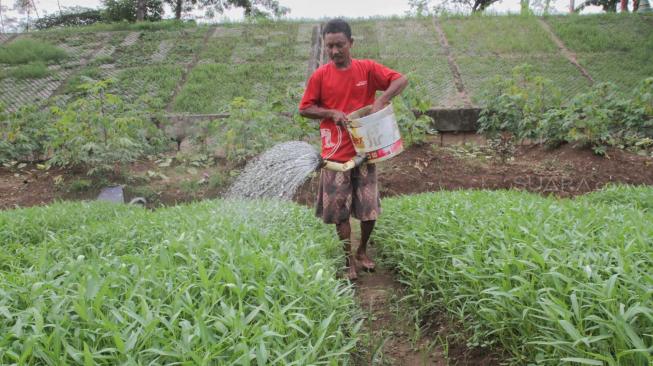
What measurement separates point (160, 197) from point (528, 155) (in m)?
5.33

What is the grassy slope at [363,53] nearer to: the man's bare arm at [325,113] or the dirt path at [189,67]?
the dirt path at [189,67]

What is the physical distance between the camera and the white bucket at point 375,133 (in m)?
3.31

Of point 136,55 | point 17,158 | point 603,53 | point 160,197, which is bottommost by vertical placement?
point 160,197

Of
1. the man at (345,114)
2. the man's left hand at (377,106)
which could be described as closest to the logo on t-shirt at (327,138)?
the man at (345,114)

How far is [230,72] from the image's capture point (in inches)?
409

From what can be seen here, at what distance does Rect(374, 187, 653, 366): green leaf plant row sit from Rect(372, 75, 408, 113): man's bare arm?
2.93 ft

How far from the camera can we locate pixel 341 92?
11.8ft

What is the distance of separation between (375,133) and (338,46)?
661 millimetres

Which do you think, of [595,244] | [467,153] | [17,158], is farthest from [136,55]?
[595,244]

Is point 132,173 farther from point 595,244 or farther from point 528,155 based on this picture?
point 595,244

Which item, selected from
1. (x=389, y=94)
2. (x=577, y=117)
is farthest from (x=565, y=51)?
(x=389, y=94)

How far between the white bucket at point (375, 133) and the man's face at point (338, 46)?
0.40 meters

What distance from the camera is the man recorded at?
358 centimetres

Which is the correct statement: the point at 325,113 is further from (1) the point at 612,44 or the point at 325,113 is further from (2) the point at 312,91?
(1) the point at 612,44
